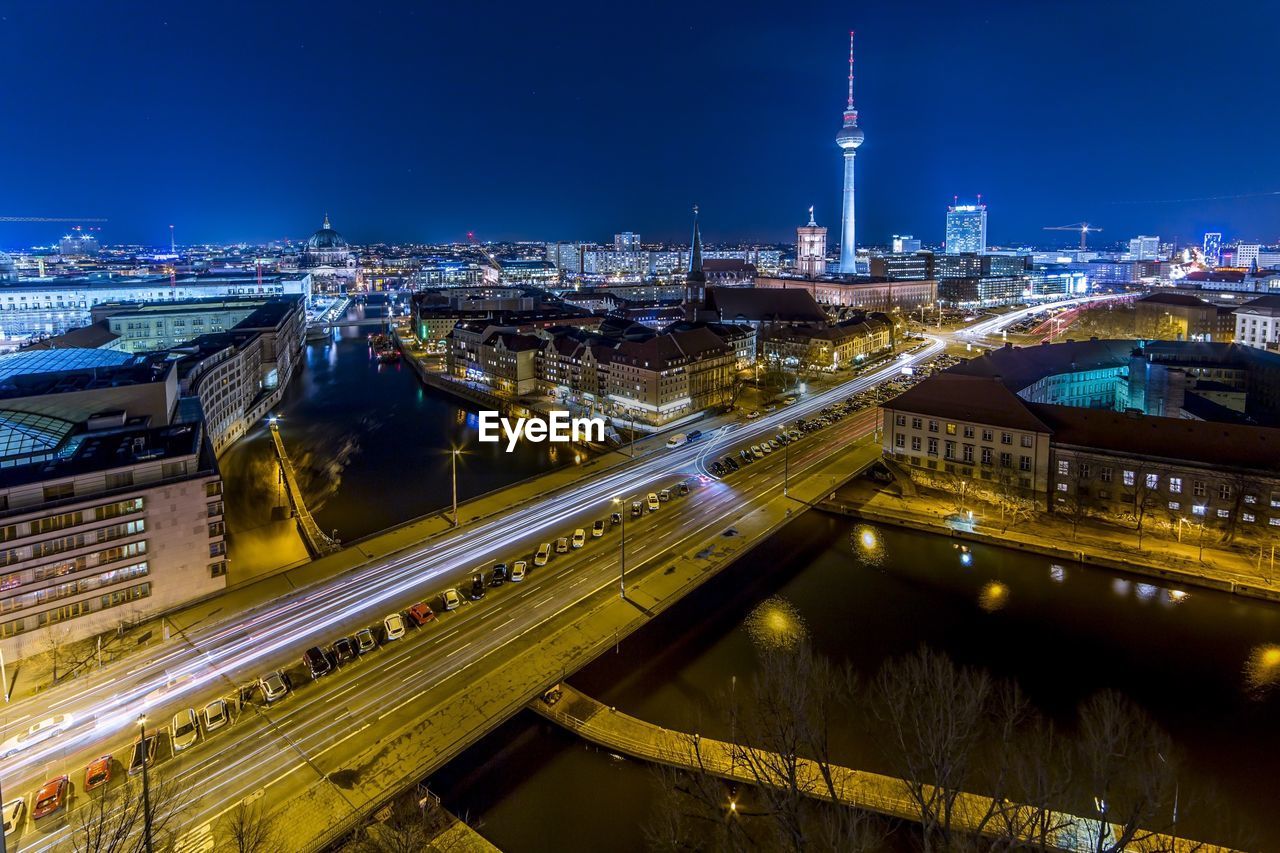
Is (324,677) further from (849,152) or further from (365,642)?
(849,152)

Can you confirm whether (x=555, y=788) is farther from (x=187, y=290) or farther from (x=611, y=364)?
(x=187, y=290)

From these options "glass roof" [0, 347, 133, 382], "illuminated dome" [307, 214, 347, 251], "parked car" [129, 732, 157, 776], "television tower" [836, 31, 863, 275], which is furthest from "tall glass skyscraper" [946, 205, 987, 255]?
"parked car" [129, 732, 157, 776]

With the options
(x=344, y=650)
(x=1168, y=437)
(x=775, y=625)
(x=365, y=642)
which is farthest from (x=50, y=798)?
(x=1168, y=437)

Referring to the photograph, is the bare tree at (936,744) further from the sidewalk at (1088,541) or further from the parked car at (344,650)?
the parked car at (344,650)

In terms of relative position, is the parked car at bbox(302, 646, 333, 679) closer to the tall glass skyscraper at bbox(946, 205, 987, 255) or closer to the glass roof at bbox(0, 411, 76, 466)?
the glass roof at bbox(0, 411, 76, 466)

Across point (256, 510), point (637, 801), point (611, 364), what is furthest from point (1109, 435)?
point (256, 510)

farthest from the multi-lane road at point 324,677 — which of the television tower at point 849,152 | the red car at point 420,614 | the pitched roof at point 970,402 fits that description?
the television tower at point 849,152
